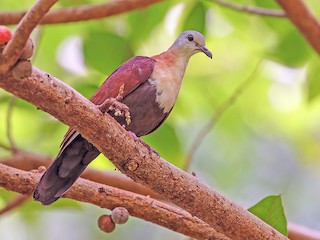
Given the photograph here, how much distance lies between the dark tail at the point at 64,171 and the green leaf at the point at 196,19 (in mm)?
920

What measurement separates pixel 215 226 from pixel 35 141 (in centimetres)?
176

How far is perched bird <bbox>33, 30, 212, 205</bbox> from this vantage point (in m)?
2.19

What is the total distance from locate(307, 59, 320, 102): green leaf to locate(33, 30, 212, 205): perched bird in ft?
2.88

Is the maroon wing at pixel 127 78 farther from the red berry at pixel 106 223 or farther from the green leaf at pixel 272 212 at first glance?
the green leaf at pixel 272 212

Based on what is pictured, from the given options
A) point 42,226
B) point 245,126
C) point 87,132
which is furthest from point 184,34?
point 42,226

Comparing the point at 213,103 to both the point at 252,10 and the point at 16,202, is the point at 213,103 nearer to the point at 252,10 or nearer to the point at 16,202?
the point at 252,10

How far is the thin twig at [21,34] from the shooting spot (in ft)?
4.49

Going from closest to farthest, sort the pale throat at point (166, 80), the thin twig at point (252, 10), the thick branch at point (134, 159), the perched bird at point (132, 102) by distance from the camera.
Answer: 1. the thick branch at point (134, 159)
2. the perched bird at point (132, 102)
3. the pale throat at point (166, 80)
4. the thin twig at point (252, 10)

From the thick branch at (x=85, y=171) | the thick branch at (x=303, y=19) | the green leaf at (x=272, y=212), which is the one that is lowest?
the thick branch at (x=85, y=171)

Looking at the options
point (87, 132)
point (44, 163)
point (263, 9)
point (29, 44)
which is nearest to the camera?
point (29, 44)

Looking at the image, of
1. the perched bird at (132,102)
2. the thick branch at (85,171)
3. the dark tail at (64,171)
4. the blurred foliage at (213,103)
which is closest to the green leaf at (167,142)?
the blurred foliage at (213,103)

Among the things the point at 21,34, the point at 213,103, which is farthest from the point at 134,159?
the point at 213,103

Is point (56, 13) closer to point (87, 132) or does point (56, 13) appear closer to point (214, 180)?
point (87, 132)

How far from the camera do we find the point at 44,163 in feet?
9.32
